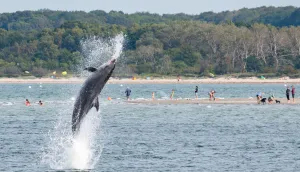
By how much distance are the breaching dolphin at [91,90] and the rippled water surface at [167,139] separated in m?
5.94

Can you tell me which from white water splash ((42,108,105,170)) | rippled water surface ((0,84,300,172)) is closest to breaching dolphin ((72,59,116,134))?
white water splash ((42,108,105,170))

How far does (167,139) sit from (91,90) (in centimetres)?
1769

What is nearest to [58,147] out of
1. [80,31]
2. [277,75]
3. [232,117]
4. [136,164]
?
[136,164]

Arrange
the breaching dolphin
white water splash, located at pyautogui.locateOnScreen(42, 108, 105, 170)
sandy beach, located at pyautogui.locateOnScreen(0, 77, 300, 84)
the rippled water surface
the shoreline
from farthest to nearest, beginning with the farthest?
sandy beach, located at pyautogui.locateOnScreen(0, 77, 300, 84)
the shoreline
the rippled water surface
white water splash, located at pyautogui.locateOnScreen(42, 108, 105, 170)
the breaching dolphin

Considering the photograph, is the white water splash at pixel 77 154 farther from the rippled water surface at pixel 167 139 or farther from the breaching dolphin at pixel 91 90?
the breaching dolphin at pixel 91 90

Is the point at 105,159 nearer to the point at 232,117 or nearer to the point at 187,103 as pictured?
the point at 232,117

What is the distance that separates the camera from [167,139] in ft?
144

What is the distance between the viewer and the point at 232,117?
193ft

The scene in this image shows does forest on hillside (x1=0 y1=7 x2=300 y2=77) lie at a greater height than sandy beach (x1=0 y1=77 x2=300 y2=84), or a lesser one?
greater

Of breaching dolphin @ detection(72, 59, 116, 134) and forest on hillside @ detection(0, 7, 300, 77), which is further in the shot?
forest on hillside @ detection(0, 7, 300, 77)

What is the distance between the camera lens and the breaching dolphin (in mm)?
26125

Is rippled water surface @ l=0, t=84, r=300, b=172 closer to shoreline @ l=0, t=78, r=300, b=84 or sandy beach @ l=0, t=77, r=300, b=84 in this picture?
shoreline @ l=0, t=78, r=300, b=84

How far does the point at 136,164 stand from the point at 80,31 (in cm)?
16194

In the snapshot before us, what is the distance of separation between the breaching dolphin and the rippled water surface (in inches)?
234
